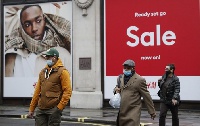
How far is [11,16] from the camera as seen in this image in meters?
19.8

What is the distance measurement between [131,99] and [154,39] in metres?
10.9

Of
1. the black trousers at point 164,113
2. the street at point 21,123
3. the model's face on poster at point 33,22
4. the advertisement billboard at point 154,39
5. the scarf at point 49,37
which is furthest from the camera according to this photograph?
the model's face on poster at point 33,22

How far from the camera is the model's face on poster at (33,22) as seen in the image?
19.1 metres

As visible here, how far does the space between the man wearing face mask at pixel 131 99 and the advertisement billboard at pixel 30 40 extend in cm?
1195

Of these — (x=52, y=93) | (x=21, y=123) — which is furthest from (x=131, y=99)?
(x=21, y=123)

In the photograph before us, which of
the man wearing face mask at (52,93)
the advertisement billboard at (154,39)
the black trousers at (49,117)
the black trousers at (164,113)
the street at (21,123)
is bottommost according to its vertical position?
the street at (21,123)

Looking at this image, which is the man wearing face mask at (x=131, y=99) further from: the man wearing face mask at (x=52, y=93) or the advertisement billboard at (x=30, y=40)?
the advertisement billboard at (x=30, y=40)

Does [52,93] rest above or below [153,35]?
below

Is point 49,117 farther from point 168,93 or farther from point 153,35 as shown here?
point 153,35

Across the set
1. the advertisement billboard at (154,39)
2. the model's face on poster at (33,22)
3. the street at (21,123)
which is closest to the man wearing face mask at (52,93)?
the street at (21,123)

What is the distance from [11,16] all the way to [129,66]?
1420cm

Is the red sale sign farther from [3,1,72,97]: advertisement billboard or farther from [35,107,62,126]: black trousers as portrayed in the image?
[35,107,62,126]: black trousers

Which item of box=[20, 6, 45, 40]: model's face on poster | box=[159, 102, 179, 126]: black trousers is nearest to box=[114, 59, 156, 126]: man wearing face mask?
box=[159, 102, 179, 126]: black trousers

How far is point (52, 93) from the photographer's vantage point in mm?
6621
